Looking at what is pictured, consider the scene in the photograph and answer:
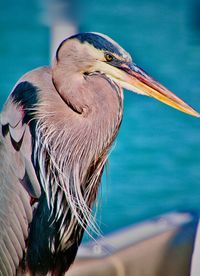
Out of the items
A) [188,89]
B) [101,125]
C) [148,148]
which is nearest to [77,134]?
[101,125]

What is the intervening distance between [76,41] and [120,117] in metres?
0.32

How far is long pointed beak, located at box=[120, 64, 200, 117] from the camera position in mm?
2801

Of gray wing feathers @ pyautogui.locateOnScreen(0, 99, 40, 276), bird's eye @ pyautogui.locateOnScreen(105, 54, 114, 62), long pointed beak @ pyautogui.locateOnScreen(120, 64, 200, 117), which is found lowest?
gray wing feathers @ pyautogui.locateOnScreen(0, 99, 40, 276)

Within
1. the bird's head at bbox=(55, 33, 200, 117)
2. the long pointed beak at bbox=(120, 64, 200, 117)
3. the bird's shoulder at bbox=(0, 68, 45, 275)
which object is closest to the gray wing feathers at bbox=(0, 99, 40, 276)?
the bird's shoulder at bbox=(0, 68, 45, 275)

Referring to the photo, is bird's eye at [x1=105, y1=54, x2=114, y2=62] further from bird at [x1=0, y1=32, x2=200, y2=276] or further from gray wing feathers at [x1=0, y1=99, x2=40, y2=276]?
gray wing feathers at [x1=0, y1=99, x2=40, y2=276]

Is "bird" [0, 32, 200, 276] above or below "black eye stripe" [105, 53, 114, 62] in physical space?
below

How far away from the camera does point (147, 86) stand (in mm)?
2807

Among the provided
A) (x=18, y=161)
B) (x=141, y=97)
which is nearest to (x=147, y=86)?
(x=141, y=97)

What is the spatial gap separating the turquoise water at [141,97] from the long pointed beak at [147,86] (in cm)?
3

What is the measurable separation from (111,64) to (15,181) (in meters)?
0.56

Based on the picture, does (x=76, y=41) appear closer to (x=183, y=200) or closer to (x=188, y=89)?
(x=188, y=89)

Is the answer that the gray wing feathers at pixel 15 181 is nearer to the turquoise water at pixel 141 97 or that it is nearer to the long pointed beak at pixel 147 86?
the turquoise water at pixel 141 97

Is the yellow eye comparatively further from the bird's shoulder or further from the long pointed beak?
the bird's shoulder

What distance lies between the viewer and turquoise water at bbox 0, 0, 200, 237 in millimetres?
2828
